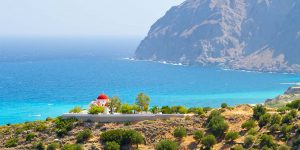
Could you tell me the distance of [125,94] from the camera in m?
185

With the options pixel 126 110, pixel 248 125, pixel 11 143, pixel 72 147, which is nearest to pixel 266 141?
pixel 248 125

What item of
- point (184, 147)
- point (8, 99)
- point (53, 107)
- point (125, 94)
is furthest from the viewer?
point (125, 94)

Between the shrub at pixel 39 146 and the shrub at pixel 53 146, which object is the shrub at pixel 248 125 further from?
the shrub at pixel 39 146

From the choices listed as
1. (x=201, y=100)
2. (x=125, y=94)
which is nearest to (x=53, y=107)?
(x=125, y=94)

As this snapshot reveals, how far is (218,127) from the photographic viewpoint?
198 feet

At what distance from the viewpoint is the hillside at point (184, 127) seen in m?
57.8

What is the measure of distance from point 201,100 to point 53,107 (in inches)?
2038

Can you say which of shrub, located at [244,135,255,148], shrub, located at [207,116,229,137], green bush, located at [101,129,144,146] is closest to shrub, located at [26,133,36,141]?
green bush, located at [101,129,144,146]

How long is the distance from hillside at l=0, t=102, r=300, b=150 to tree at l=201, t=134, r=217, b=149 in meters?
0.67

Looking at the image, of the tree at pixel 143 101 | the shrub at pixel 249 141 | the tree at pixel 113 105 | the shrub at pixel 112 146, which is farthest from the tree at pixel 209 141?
the tree at pixel 113 105

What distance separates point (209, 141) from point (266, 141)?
21.3ft

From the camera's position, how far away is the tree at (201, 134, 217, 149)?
189 ft

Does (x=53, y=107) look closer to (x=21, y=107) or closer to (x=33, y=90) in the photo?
(x=21, y=107)

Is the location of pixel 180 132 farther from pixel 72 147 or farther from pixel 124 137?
pixel 72 147
